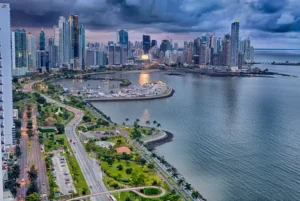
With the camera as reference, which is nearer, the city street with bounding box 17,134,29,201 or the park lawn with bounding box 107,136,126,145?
the city street with bounding box 17,134,29,201

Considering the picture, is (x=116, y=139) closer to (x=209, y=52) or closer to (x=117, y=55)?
(x=117, y=55)

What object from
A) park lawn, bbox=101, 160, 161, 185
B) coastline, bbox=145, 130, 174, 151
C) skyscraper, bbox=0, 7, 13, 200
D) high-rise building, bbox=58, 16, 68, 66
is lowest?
park lawn, bbox=101, 160, 161, 185

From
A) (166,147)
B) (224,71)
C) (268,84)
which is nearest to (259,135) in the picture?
(166,147)

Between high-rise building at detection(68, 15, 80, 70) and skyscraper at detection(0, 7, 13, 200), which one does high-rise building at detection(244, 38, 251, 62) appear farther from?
skyscraper at detection(0, 7, 13, 200)

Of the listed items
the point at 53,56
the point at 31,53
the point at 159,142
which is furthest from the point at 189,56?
the point at 159,142

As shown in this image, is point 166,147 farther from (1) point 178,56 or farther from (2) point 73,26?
(1) point 178,56

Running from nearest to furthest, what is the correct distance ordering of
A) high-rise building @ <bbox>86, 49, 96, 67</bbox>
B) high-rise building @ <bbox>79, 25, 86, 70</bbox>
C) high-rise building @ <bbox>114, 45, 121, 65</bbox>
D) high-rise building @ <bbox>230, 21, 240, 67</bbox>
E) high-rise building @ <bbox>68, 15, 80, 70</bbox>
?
high-rise building @ <bbox>68, 15, 80, 70</bbox> < high-rise building @ <bbox>79, 25, 86, 70</bbox> < high-rise building @ <bbox>86, 49, 96, 67</bbox> < high-rise building @ <bbox>230, 21, 240, 67</bbox> < high-rise building @ <bbox>114, 45, 121, 65</bbox>

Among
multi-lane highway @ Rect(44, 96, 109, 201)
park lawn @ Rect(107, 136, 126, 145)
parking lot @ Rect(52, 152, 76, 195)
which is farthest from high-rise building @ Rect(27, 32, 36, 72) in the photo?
parking lot @ Rect(52, 152, 76, 195)
